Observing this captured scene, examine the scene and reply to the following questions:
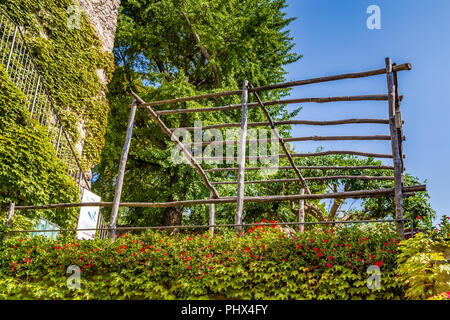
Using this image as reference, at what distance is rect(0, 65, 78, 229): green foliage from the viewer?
6941 mm

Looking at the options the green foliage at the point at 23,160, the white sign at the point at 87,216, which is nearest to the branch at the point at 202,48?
the white sign at the point at 87,216

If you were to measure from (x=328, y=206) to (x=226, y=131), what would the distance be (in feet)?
17.5

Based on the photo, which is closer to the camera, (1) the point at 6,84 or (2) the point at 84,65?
(1) the point at 6,84

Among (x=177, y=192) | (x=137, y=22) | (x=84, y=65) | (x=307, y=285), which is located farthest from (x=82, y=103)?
(x=307, y=285)

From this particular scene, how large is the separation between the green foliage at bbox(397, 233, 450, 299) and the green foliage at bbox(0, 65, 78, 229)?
6286mm

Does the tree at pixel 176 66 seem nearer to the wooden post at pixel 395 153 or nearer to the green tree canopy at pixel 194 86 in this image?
the green tree canopy at pixel 194 86

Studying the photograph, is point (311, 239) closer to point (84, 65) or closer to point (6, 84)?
point (6, 84)

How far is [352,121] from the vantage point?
7.12 metres

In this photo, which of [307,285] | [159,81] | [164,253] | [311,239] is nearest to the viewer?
[307,285]

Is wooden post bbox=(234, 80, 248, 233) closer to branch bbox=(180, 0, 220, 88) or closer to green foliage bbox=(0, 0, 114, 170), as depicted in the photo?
green foliage bbox=(0, 0, 114, 170)

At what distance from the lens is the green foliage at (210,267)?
14.2 feet

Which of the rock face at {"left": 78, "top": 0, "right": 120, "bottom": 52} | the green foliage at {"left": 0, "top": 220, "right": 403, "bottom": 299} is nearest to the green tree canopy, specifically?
the rock face at {"left": 78, "top": 0, "right": 120, "bottom": 52}

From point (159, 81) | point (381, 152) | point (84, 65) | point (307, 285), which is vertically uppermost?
point (159, 81)

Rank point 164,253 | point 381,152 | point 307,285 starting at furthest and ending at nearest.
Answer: point 381,152 → point 164,253 → point 307,285
